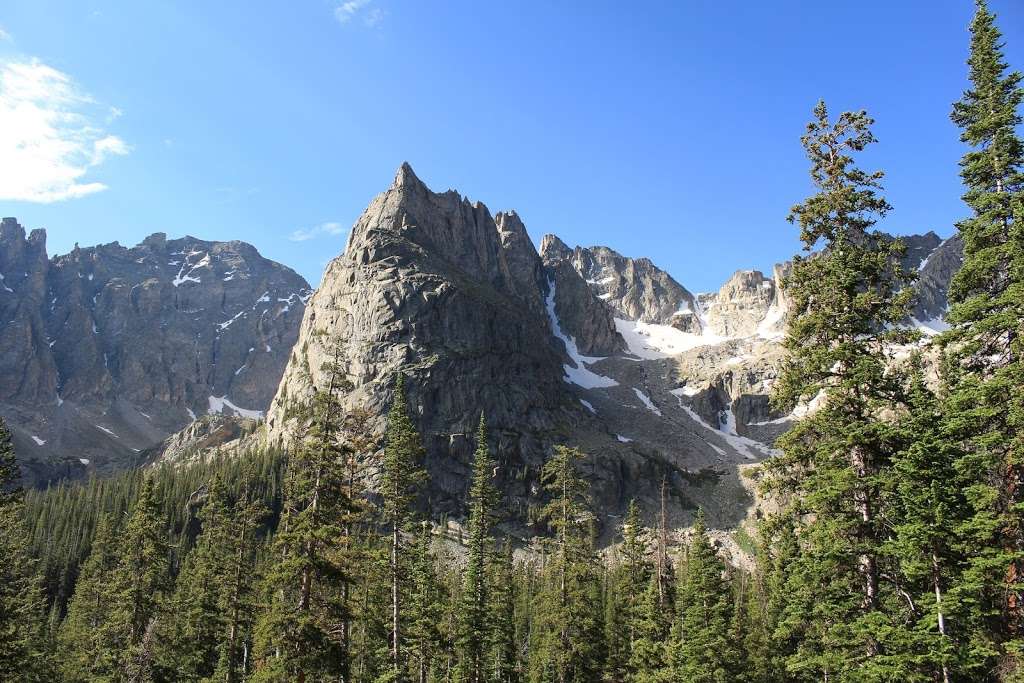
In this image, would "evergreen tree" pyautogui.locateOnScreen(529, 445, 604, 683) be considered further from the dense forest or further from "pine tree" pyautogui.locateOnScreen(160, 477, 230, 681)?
"pine tree" pyautogui.locateOnScreen(160, 477, 230, 681)

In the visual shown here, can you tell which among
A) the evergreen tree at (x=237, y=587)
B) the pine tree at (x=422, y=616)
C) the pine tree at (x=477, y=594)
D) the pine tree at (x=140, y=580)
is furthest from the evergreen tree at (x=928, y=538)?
the evergreen tree at (x=237, y=587)

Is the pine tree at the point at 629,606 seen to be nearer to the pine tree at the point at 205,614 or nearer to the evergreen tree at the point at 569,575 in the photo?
the evergreen tree at the point at 569,575

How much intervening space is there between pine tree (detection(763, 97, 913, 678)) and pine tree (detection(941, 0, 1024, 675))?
1.98 meters

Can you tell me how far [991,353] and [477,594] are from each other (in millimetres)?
33829

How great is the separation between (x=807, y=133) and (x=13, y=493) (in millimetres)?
39110

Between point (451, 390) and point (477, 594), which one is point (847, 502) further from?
point (451, 390)

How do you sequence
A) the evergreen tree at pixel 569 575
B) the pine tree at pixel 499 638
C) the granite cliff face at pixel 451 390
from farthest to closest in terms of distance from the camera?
the granite cliff face at pixel 451 390
the pine tree at pixel 499 638
the evergreen tree at pixel 569 575

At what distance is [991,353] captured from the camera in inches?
702

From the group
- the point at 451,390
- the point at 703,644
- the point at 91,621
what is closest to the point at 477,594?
the point at 703,644

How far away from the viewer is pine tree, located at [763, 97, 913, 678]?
677 inches

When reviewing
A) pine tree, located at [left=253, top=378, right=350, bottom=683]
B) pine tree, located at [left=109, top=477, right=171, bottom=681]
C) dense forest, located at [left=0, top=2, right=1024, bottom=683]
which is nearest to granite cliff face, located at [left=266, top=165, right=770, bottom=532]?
pine tree, located at [left=109, top=477, right=171, bottom=681]

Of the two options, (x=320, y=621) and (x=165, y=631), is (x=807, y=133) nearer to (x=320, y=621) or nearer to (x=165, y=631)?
(x=320, y=621)

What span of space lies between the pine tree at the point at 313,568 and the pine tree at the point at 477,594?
1594 cm

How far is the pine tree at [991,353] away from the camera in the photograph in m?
16.1
